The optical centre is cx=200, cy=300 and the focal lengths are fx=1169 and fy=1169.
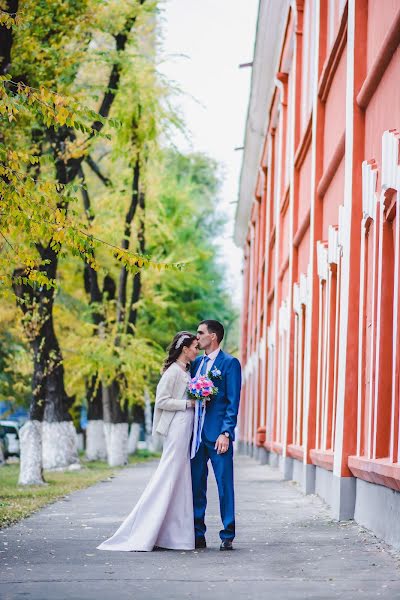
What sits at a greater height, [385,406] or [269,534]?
[385,406]

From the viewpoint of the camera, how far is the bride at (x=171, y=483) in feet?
30.3

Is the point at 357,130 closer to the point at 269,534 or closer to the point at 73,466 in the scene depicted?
the point at 269,534

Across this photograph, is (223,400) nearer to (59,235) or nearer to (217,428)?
(217,428)

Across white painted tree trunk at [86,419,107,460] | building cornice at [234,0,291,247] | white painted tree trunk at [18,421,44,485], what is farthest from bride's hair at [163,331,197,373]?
white painted tree trunk at [86,419,107,460]

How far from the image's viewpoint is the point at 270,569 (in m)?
7.97

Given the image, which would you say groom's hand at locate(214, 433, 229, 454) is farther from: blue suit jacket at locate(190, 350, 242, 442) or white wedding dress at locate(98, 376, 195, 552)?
white wedding dress at locate(98, 376, 195, 552)

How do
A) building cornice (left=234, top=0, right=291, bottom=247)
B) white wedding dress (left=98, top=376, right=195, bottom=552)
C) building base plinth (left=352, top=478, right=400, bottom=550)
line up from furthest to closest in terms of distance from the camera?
building cornice (left=234, top=0, right=291, bottom=247) < white wedding dress (left=98, top=376, right=195, bottom=552) < building base plinth (left=352, top=478, right=400, bottom=550)

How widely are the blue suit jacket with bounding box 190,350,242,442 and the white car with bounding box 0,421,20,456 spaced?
3325 centimetres

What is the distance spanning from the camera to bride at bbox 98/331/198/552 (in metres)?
9.24

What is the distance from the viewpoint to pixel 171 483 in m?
9.39

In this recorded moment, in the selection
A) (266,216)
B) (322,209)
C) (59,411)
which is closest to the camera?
(322,209)

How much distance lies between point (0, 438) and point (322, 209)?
22.7 m

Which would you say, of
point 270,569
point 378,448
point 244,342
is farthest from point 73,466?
point 244,342

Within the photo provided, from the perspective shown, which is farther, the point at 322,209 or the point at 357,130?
the point at 322,209
